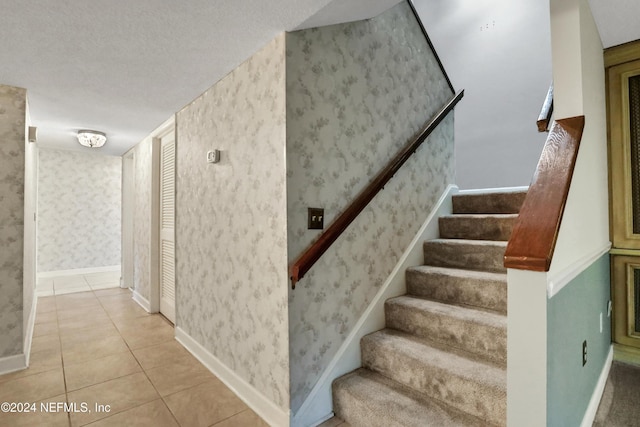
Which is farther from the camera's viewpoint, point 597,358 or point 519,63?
point 519,63

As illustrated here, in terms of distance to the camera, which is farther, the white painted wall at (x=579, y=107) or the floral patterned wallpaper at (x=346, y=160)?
the floral patterned wallpaper at (x=346, y=160)

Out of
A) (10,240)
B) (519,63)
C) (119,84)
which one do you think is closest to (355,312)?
(119,84)

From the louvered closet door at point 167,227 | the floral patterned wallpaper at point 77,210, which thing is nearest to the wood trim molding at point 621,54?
the louvered closet door at point 167,227

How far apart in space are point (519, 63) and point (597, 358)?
114 inches

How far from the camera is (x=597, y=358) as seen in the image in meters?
1.80

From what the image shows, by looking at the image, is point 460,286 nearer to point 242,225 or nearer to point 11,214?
point 242,225

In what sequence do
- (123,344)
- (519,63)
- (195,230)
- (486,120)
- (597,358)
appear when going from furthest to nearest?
(486,120)
(519,63)
(123,344)
(195,230)
(597,358)

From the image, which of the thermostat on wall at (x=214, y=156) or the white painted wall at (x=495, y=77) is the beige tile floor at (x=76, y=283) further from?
the white painted wall at (x=495, y=77)

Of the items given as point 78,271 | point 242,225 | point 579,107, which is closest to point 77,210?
point 78,271

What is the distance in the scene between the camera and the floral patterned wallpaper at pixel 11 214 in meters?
2.31

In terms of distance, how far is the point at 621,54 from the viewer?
222cm

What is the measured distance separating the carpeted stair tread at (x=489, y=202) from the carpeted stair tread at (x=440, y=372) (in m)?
1.33

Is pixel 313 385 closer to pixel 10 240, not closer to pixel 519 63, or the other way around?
pixel 10 240

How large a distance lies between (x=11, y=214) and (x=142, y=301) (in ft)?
6.10
